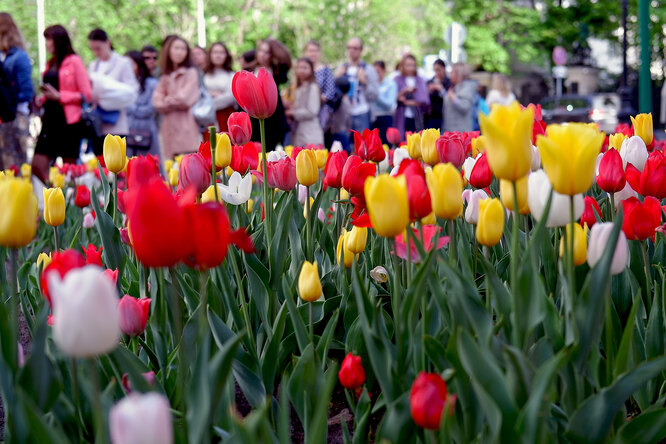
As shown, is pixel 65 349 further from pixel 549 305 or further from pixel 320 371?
pixel 549 305

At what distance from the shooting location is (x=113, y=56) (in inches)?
299

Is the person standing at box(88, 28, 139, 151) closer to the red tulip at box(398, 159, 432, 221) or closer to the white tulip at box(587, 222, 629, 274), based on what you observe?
the red tulip at box(398, 159, 432, 221)

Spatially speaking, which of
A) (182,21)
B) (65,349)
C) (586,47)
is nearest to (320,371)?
(65,349)

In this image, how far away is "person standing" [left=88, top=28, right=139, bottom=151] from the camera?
709cm

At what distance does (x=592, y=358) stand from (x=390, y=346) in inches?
13.5

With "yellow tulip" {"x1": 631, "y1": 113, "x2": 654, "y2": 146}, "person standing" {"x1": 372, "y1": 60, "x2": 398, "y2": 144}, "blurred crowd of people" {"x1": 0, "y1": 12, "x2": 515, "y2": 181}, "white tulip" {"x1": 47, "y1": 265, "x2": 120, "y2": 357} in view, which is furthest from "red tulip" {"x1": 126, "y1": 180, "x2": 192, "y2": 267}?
"person standing" {"x1": 372, "y1": 60, "x2": 398, "y2": 144}

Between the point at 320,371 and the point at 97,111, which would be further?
the point at 97,111

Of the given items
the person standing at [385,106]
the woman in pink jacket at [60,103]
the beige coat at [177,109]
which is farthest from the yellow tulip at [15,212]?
the person standing at [385,106]

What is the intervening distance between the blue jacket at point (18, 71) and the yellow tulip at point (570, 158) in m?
6.55

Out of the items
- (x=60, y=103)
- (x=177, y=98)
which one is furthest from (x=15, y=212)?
(x=177, y=98)

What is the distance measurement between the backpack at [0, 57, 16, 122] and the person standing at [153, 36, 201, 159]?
48.7 inches

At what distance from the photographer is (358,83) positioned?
9711 millimetres

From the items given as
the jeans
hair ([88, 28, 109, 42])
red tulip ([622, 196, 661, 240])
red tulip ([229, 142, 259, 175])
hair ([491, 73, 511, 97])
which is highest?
hair ([88, 28, 109, 42])

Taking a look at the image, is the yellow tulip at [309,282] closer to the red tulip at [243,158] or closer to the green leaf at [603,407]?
the green leaf at [603,407]
